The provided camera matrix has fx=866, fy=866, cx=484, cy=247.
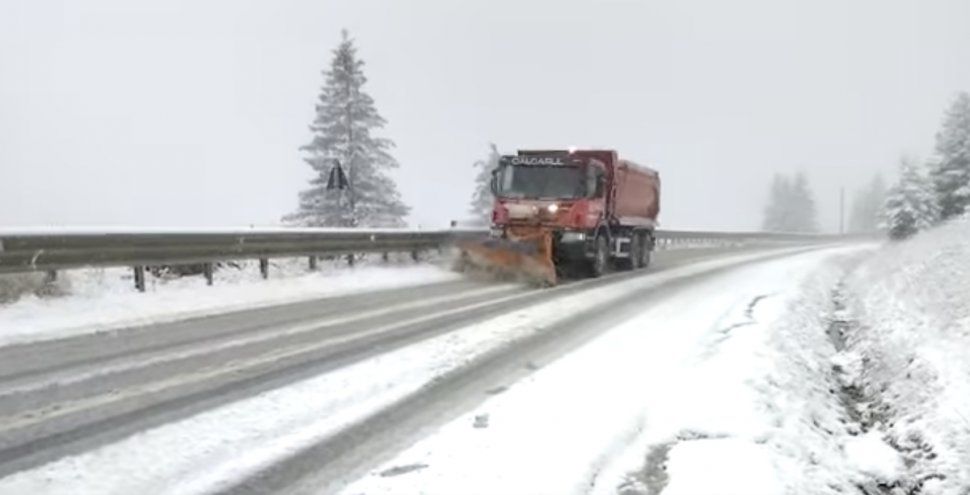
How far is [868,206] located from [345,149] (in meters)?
97.5

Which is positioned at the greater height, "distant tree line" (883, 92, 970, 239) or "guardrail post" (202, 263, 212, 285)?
"distant tree line" (883, 92, 970, 239)

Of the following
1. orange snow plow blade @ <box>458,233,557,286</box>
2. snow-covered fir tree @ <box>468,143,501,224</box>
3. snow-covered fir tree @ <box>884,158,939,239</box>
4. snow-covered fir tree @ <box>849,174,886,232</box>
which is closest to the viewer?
orange snow plow blade @ <box>458,233,557,286</box>

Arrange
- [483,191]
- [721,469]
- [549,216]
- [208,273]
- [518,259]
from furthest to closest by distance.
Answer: [483,191], [549,216], [518,259], [208,273], [721,469]

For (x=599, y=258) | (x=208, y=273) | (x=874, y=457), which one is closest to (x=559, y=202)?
(x=599, y=258)

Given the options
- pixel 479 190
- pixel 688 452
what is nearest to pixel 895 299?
pixel 688 452

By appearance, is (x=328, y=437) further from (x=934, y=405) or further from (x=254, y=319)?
(x=254, y=319)

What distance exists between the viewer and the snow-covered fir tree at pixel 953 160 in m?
41.1

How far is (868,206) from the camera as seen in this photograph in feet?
374

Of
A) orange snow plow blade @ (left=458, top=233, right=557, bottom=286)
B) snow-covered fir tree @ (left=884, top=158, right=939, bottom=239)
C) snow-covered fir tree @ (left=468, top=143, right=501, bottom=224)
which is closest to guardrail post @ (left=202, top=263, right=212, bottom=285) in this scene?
orange snow plow blade @ (left=458, top=233, right=557, bottom=286)

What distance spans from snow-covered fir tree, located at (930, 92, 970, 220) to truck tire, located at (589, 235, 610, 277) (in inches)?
1050

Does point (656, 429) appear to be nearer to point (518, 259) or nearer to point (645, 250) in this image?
point (518, 259)

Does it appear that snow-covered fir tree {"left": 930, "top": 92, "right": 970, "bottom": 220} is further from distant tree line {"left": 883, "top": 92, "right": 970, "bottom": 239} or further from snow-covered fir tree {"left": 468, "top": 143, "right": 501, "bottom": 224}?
snow-covered fir tree {"left": 468, "top": 143, "right": 501, "bottom": 224}

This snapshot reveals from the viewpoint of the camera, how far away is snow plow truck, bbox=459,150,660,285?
18641 millimetres

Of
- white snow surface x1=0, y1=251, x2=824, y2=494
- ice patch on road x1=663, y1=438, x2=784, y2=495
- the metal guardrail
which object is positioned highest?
the metal guardrail
